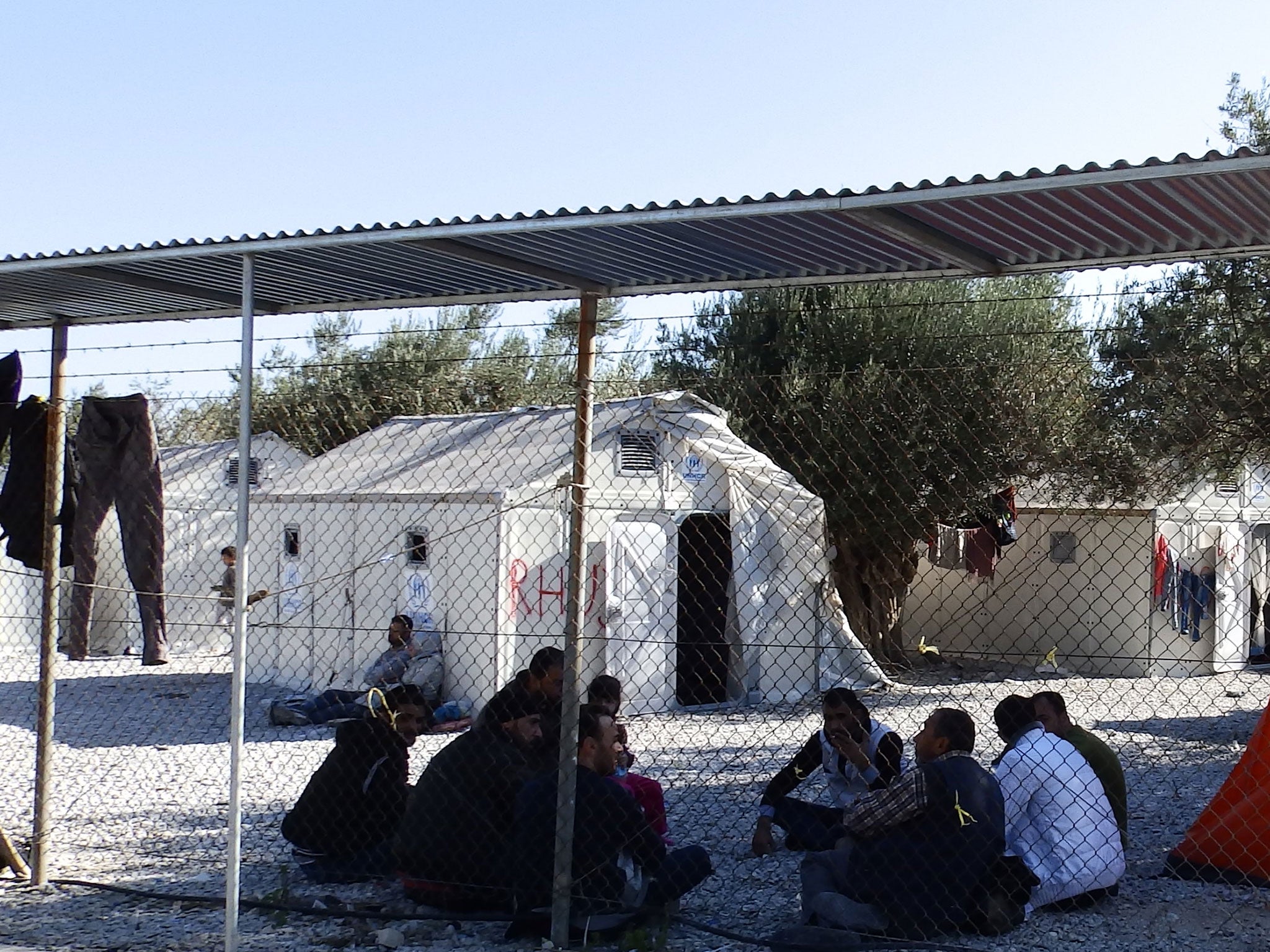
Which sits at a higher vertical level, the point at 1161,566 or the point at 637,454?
the point at 637,454

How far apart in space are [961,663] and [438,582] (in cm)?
843

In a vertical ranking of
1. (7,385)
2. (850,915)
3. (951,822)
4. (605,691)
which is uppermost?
(7,385)

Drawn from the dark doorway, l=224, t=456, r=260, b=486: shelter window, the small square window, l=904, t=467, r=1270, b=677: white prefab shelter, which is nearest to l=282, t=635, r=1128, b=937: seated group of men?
the dark doorway

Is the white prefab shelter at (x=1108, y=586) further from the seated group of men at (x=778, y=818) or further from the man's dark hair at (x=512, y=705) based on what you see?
the man's dark hair at (x=512, y=705)

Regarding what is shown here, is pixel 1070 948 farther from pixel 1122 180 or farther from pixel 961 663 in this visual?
pixel 961 663

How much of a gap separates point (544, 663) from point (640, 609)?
258 inches

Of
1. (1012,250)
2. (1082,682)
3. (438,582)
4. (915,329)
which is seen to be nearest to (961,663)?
(1082,682)

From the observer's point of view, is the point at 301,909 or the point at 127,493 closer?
the point at 301,909

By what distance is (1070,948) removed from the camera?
5.57m

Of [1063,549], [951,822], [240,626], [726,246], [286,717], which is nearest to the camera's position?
[726,246]

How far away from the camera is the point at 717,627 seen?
14.6 meters

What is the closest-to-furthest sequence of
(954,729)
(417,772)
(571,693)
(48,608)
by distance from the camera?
1. (571,693)
2. (954,729)
3. (48,608)
4. (417,772)

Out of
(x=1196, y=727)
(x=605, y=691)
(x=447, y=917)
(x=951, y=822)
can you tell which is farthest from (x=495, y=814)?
(x=1196, y=727)

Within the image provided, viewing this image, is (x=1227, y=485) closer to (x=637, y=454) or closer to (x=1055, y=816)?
(x=637, y=454)
